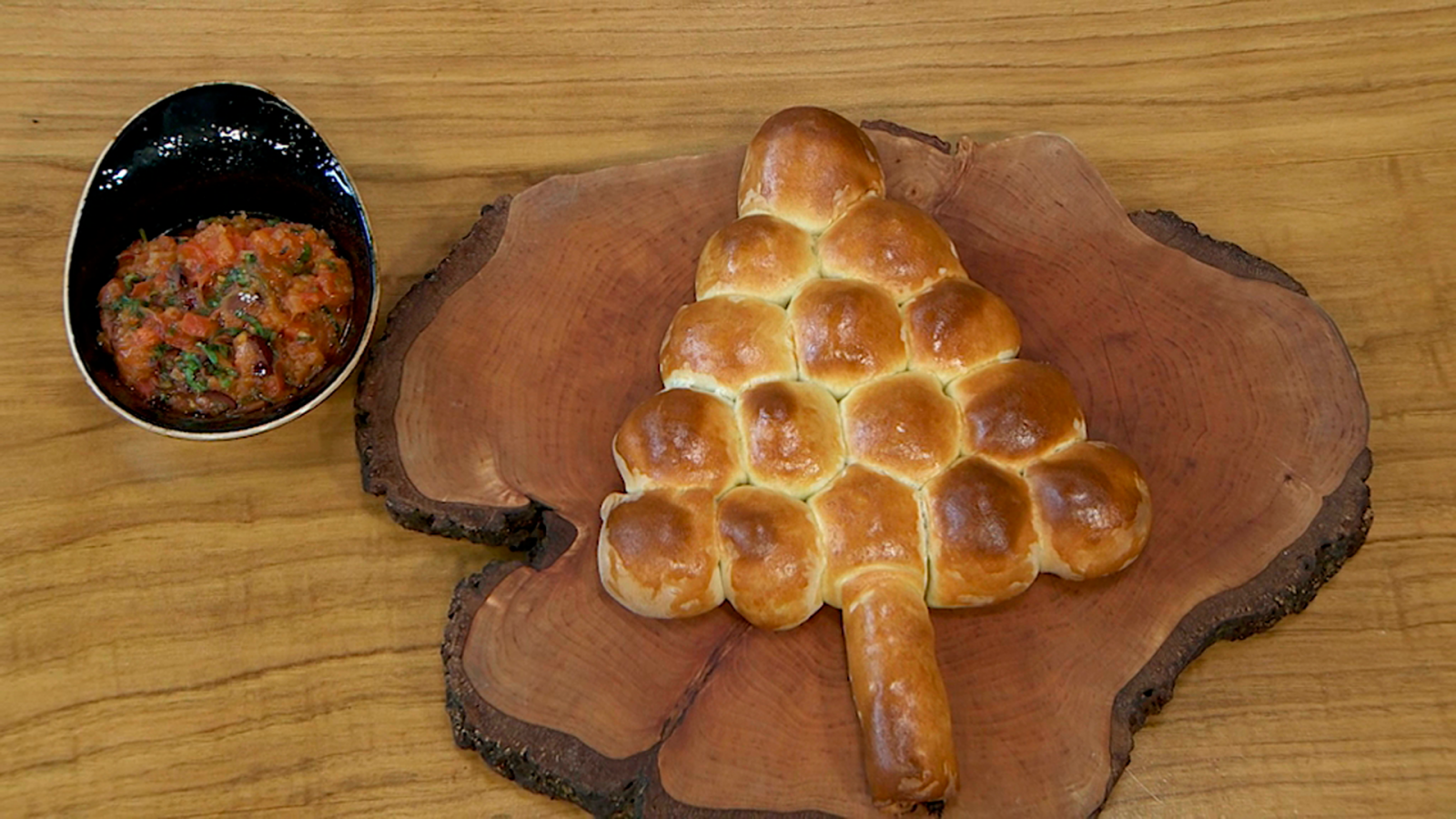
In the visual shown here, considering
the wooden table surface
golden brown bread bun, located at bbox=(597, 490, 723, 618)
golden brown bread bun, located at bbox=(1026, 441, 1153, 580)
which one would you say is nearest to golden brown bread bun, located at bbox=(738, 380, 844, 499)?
golden brown bread bun, located at bbox=(597, 490, 723, 618)

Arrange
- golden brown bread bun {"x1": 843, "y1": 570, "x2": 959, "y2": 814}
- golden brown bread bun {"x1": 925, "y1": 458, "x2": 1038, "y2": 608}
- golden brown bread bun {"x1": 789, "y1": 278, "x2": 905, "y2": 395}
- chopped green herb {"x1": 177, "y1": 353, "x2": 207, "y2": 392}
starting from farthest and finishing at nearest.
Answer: chopped green herb {"x1": 177, "y1": 353, "x2": 207, "y2": 392} → golden brown bread bun {"x1": 789, "y1": 278, "x2": 905, "y2": 395} → golden brown bread bun {"x1": 925, "y1": 458, "x2": 1038, "y2": 608} → golden brown bread bun {"x1": 843, "y1": 570, "x2": 959, "y2": 814}

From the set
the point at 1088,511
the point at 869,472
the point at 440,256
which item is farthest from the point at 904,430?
the point at 440,256

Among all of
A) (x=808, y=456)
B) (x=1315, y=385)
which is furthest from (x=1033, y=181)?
(x=808, y=456)

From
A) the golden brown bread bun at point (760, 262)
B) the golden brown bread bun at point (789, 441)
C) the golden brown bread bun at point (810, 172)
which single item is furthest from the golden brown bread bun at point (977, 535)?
the golden brown bread bun at point (810, 172)

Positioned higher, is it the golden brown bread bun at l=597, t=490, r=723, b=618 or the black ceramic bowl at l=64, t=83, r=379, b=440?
the black ceramic bowl at l=64, t=83, r=379, b=440

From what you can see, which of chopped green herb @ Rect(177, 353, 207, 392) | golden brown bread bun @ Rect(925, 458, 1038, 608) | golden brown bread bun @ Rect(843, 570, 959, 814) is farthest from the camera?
chopped green herb @ Rect(177, 353, 207, 392)

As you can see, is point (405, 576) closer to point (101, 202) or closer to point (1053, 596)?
point (101, 202)

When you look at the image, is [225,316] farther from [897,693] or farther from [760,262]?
[897,693]

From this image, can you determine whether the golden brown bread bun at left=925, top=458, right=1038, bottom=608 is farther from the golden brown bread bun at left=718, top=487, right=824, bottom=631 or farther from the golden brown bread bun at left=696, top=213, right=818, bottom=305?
the golden brown bread bun at left=696, top=213, right=818, bottom=305
